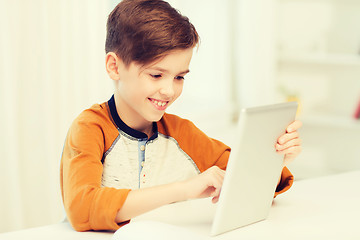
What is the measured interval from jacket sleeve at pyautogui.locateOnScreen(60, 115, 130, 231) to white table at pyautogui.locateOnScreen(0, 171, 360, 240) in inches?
1.3

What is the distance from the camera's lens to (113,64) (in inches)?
45.0

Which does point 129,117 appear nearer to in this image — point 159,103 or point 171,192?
point 159,103

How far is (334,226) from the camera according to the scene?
38.8 inches

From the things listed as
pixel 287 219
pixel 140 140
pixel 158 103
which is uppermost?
pixel 158 103

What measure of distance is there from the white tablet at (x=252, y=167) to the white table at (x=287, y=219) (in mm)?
28

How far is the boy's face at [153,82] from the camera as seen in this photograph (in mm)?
1077

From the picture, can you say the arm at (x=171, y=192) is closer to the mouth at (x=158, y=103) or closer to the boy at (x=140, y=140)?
the boy at (x=140, y=140)

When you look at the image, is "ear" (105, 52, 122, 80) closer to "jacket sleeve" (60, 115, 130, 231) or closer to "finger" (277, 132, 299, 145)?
"jacket sleeve" (60, 115, 130, 231)

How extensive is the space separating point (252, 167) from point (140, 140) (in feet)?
1.25

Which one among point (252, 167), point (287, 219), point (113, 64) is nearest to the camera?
point (252, 167)

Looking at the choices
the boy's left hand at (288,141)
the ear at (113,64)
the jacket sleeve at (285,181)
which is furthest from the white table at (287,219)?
the ear at (113,64)

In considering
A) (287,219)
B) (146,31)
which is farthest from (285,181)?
(146,31)

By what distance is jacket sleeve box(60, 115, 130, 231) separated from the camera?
96cm

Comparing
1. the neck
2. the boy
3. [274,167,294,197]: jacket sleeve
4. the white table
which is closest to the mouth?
the boy
